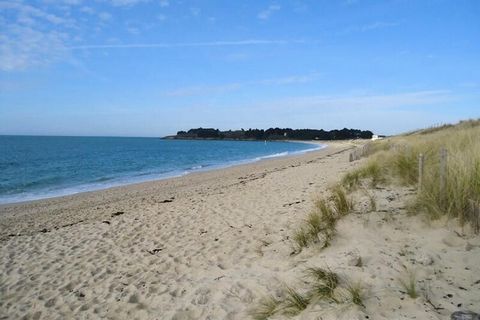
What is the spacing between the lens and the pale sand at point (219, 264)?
11.6ft

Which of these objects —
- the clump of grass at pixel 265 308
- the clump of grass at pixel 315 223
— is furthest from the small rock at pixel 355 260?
the clump of grass at pixel 315 223

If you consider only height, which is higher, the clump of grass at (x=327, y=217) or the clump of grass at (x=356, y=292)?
the clump of grass at (x=327, y=217)

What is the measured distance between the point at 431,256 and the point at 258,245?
8.72 feet

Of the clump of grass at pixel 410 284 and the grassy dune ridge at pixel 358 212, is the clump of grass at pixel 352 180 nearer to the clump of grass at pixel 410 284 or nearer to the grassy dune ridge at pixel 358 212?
the grassy dune ridge at pixel 358 212

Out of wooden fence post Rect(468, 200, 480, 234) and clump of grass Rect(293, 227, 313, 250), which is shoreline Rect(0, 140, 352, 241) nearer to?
clump of grass Rect(293, 227, 313, 250)

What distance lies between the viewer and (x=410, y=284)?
3.35 meters

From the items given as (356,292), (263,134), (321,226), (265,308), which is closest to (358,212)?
(321,226)

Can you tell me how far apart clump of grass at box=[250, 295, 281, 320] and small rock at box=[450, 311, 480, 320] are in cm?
144

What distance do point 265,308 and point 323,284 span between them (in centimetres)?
60

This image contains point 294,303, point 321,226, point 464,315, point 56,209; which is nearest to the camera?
point 464,315

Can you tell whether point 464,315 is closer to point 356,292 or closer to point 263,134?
point 356,292

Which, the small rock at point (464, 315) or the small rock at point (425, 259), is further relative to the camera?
the small rock at point (425, 259)

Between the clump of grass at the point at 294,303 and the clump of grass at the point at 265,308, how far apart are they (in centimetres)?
11

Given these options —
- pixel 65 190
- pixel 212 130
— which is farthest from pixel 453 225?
pixel 212 130
